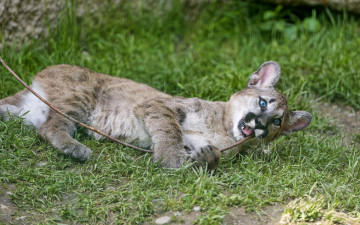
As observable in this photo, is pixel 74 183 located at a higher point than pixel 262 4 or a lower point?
lower

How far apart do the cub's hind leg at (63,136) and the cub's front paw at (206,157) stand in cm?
102

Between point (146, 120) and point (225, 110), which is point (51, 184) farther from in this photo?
point (225, 110)

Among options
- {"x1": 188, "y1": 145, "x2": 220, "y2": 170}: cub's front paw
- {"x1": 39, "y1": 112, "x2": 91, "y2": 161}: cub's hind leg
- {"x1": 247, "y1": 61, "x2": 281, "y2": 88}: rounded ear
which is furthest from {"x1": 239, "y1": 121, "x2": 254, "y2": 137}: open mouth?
{"x1": 39, "y1": 112, "x2": 91, "y2": 161}: cub's hind leg

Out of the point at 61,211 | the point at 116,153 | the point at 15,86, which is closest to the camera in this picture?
the point at 61,211

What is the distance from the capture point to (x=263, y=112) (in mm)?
5074

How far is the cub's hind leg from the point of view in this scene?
459 cm

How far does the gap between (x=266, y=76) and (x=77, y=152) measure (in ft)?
7.76

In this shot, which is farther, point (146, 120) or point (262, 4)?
point (262, 4)

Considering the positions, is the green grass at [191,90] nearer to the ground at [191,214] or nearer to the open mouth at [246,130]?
the ground at [191,214]

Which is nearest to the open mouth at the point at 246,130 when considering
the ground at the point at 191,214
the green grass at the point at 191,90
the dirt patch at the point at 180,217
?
the green grass at the point at 191,90

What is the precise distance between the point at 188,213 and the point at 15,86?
3.27 metres

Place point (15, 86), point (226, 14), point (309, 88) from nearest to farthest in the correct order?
1. point (15, 86)
2. point (309, 88)
3. point (226, 14)

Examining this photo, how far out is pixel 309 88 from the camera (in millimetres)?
6844

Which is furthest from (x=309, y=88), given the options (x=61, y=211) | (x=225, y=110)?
(x=61, y=211)
